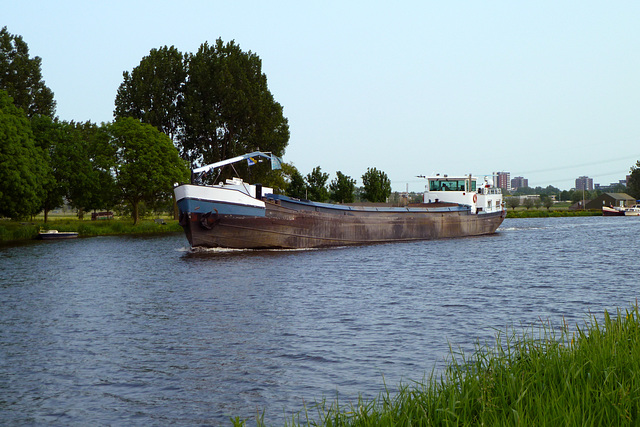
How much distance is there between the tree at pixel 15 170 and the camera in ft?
168

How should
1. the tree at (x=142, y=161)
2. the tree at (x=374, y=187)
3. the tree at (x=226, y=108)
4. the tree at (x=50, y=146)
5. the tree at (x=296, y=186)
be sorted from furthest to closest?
the tree at (x=374, y=187) → the tree at (x=296, y=186) → the tree at (x=226, y=108) → the tree at (x=142, y=161) → the tree at (x=50, y=146)

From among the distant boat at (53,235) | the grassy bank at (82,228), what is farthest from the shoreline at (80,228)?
the distant boat at (53,235)

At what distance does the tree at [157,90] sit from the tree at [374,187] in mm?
38526

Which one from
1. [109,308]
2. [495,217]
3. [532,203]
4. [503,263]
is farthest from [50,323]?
[532,203]

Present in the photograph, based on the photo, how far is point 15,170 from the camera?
170ft

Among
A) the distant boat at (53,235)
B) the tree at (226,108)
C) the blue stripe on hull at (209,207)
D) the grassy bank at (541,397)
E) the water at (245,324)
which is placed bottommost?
the water at (245,324)

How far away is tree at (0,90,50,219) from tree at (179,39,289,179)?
23.4 meters

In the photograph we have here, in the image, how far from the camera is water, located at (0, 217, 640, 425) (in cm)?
1063

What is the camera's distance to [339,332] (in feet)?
51.1

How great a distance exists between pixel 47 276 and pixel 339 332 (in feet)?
61.6

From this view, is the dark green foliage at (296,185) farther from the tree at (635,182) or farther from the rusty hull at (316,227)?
the tree at (635,182)

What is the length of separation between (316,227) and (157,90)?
4402 cm

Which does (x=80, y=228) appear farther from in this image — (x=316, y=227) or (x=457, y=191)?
(x=457, y=191)

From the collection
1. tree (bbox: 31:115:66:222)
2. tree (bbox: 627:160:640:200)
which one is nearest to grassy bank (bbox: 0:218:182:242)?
tree (bbox: 31:115:66:222)
